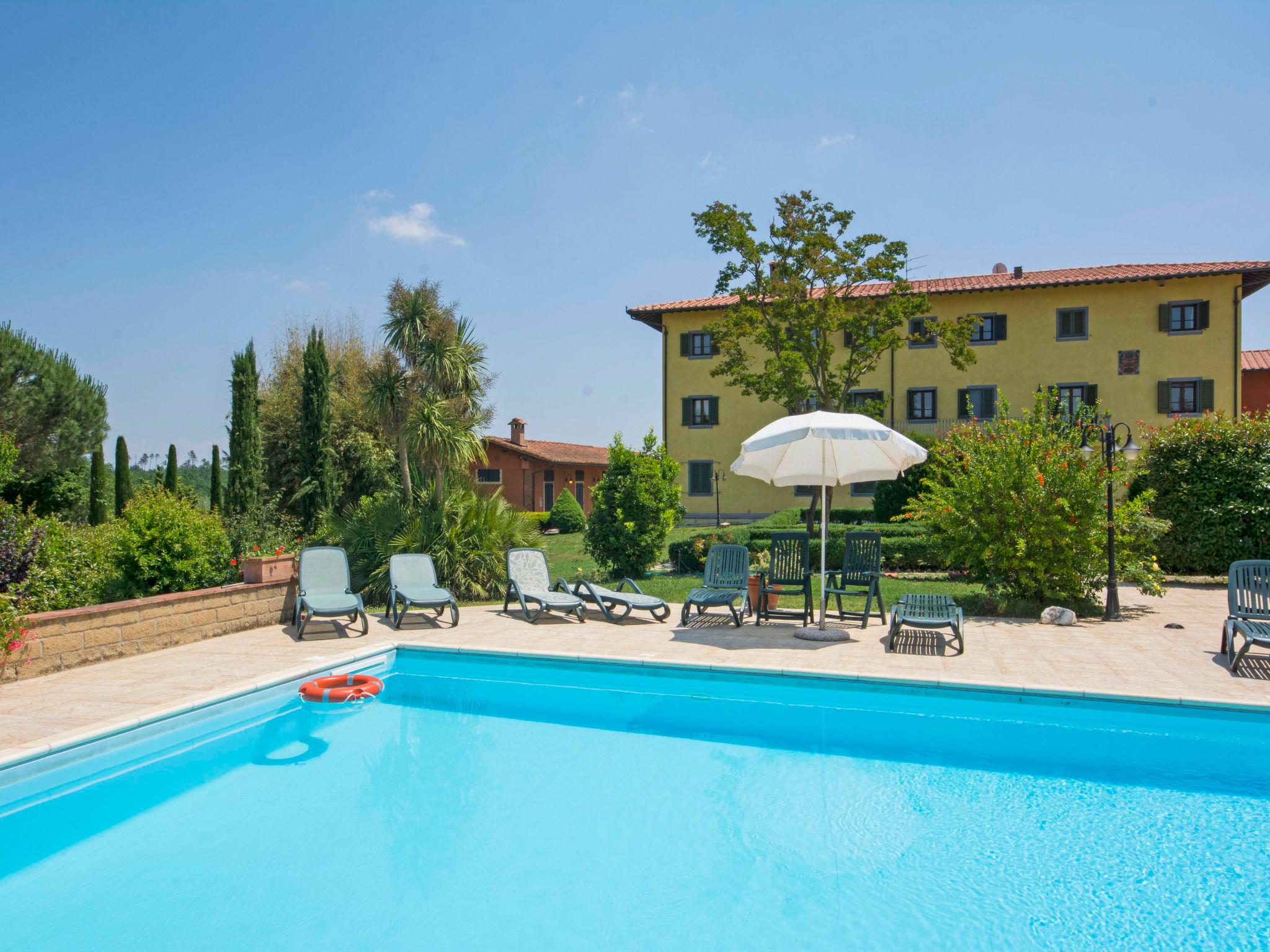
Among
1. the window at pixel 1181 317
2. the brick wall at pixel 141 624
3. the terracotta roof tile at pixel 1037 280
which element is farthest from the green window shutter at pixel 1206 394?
the brick wall at pixel 141 624

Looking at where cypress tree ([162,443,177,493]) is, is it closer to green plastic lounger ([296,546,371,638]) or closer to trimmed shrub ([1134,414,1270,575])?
green plastic lounger ([296,546,371,638])

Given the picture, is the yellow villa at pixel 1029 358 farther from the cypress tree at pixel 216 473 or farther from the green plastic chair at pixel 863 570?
the green plastic chair at pixel 863 570

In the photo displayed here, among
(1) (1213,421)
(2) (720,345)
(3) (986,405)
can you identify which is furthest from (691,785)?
(3) (986,405)

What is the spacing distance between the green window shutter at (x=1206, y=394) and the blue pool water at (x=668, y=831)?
1047 inches

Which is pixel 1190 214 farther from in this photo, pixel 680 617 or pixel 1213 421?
pixel 680 617

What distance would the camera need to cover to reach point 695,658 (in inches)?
285

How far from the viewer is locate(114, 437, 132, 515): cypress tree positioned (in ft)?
85.2

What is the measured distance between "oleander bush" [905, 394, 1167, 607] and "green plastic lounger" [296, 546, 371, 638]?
7.54m

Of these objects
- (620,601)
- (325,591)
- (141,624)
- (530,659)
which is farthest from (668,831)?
(325,591)

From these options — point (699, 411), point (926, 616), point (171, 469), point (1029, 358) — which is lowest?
point (926, 616)

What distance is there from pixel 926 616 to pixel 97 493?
27.9 m

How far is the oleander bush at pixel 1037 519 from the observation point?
9352 millimetres

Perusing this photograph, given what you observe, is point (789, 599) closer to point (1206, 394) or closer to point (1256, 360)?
point (1206, 394)

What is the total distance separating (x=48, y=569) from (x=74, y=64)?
6729 mm
